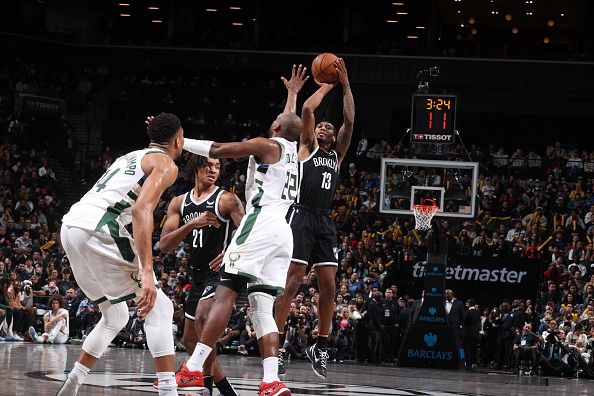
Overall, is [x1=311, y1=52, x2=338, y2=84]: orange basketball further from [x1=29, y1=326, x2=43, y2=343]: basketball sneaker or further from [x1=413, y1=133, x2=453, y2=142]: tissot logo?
[x1=29, y1=326, x2=43, y2=343]: basketball sneaker

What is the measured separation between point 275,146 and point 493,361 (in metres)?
13.2

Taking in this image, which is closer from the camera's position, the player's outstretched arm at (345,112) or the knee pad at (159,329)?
the knee pad at (159,329)

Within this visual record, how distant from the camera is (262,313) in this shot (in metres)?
8.12

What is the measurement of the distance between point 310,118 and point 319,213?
3.74ft

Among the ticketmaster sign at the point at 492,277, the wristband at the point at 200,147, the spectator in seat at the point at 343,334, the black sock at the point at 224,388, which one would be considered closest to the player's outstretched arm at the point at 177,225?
the wristband at the point at 200,147

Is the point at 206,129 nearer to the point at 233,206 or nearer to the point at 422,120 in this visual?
the point at 422,120

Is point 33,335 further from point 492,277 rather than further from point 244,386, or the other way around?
point 244,386

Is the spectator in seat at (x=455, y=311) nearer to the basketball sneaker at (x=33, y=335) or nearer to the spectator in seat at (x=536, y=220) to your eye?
the spectator in seat at (x=536, y=220)

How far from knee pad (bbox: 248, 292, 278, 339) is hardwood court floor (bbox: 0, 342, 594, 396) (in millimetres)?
746

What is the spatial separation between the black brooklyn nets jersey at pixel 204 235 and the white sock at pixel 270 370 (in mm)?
1655

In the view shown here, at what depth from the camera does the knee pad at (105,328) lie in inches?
282

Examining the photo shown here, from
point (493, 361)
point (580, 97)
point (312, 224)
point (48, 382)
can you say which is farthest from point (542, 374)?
point (580, 97)

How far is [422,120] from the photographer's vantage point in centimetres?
1955

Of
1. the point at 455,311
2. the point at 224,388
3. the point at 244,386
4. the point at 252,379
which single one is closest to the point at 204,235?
the point at 224,388
